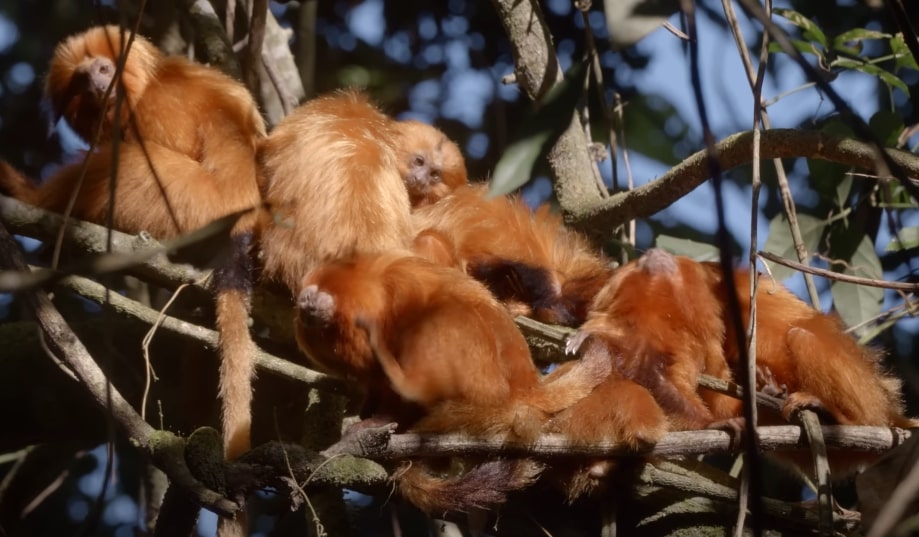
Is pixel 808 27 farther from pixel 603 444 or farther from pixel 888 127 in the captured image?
pixel 603 444

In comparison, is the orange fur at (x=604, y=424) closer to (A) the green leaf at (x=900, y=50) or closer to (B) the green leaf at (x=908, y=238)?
(B) the green leaf at (x=908, y=238)

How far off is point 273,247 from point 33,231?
881mm

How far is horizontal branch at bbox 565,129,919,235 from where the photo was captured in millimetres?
3303

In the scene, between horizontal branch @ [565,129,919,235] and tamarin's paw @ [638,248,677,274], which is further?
tamarin's paw @ [638,248,677,274]

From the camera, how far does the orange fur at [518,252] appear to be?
3990 millimetres

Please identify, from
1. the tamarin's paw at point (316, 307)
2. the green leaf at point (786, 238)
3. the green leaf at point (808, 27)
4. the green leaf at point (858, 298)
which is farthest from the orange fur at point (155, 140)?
the green leaf at point (858, 298)

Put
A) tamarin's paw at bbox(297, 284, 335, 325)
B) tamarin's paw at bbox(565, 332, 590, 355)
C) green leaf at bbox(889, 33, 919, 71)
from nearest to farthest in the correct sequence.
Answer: tamarin's paw at bbox(297, 284, 335, 325) → tamarin's paw at bbox(565, 332, 590, 355) → green leaf at bbox(889, 33, 919, 71)

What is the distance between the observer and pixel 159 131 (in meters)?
4.14

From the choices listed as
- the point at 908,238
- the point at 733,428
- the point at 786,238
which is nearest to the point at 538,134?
the point at 733,428

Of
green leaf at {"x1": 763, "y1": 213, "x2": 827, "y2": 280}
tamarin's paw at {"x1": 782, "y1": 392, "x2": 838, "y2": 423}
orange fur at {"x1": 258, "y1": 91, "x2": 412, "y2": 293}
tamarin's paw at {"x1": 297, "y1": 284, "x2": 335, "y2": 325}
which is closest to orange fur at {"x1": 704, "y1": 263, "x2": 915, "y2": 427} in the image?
tamarin's paw at {"x1": 782, "y1": 392, "x2": 838, "y2": 423}

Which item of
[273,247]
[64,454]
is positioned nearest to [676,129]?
[273,247]

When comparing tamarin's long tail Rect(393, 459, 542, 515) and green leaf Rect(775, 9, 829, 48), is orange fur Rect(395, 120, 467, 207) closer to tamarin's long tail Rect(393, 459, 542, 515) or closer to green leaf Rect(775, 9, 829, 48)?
green leaf Rect(775, 9, 829, 48)

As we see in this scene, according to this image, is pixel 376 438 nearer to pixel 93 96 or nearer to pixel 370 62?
pixel 93 96

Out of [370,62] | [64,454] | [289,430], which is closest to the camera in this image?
[289,430]
